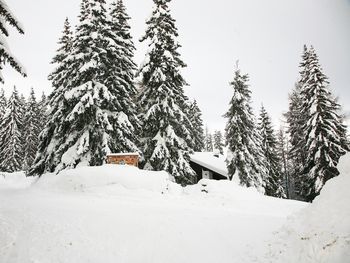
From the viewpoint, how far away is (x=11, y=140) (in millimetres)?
44469

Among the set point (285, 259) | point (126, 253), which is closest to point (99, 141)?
point (126, 253)

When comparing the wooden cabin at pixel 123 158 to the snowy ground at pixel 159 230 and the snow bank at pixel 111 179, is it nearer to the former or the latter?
the snow bank at pixel 111 179

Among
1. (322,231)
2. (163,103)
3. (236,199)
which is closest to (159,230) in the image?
(322,231)

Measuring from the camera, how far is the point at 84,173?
52.2 ft

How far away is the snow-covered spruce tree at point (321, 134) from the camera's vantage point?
25.0m

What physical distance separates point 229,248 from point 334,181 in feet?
10.3

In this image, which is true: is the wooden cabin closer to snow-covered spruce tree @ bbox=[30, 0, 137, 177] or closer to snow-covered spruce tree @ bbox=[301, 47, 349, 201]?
snow-covered spruce tree @ bbox=[30, 0, 137, 177]

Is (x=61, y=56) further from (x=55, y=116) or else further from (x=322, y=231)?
(x=322, y=231)

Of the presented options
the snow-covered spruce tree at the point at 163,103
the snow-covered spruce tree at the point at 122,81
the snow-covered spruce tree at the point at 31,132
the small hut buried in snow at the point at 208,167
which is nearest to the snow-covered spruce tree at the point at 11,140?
the snow-covered spruce tree at the point at 31,132

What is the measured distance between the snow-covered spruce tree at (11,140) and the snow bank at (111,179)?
3254 centimetres

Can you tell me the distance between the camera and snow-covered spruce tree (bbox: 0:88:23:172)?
145 feet

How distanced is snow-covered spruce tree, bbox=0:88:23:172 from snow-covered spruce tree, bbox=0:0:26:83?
35.5m

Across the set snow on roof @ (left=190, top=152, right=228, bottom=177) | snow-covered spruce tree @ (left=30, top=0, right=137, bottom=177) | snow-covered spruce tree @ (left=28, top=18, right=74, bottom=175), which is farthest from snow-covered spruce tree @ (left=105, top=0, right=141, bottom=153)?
snow on roof @ (left=190, top=152, right=228, bottom=177)

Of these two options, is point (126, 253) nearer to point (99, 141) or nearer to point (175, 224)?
point (175, 224)
